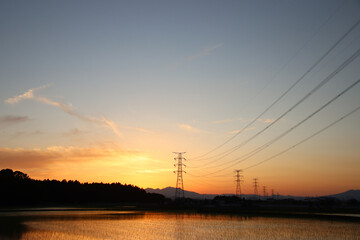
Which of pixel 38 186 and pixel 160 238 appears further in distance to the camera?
pixel 38 186

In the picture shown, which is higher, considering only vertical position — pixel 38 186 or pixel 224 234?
pixel 38 186

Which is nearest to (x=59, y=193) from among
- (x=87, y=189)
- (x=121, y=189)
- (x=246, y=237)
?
(x=87, y=189)

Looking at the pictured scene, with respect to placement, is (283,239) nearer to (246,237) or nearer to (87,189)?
(246,237)

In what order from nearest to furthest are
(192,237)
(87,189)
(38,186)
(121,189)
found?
(192,237) → (38,186) → (87,189) → (121,189)

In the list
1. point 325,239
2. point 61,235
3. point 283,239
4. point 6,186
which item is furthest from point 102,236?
point 6,186

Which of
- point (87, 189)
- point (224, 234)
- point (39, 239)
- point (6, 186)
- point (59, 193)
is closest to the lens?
point (39, 239)

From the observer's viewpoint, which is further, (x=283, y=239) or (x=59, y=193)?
(x=59, y=193)

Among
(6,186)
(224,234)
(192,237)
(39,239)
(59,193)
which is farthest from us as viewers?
(59,193)

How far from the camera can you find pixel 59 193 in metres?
134

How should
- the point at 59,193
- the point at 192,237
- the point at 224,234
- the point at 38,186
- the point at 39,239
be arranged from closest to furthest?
the point at 39,239 < the point at 192,237 < the point at 224,234 < the point at 38,186 < the point at 59,193

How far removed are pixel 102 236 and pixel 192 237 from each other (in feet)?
31.6

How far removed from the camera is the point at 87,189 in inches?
6043

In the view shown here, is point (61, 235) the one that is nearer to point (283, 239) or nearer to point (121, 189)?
point (283, 239)

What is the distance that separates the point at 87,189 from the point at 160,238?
13065cm
